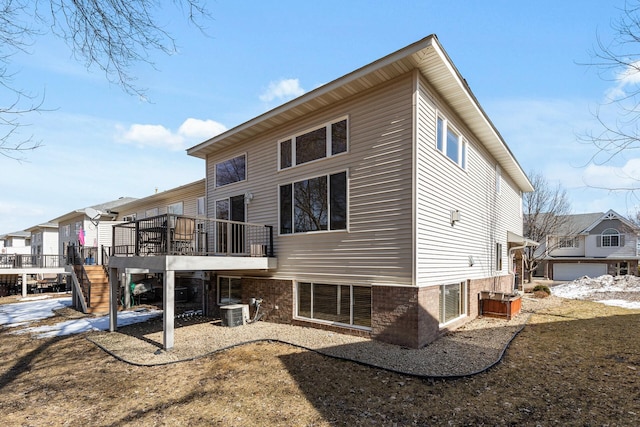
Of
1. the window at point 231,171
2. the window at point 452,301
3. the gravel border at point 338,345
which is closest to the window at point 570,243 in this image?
the gravel border at point 338,345

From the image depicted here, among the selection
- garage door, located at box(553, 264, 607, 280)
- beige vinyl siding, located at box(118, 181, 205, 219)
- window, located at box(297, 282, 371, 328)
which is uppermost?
beige vinyl siding, located at box(118, 181, 205, 219)

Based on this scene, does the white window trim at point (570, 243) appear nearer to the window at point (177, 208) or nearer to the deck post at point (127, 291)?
the window at point (177, 208)

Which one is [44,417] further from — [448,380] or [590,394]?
[590,394]

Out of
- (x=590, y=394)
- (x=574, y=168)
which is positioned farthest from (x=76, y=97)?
(x=590, y=394)

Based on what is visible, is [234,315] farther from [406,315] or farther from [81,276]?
[81,276]

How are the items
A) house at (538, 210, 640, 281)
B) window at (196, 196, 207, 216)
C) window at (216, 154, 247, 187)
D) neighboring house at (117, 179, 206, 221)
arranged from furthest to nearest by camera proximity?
house at (538, 210, 640, 281) < neighboring house at (117, 179, 206, 221) < window at (196, 196, 207, 216) < window at (216, 154, 247, 187)

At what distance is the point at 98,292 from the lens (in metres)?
14.5

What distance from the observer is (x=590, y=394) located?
5270 millimetres

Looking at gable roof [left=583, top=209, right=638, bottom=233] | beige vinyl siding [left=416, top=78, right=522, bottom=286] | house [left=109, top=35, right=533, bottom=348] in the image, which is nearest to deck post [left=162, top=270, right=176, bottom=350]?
house [left=109, top=35, right=533, bottom=348]

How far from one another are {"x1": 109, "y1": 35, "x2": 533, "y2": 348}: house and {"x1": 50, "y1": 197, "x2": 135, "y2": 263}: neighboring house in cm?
1177

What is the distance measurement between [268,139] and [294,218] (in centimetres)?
291

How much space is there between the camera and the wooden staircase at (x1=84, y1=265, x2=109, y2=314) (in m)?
14.2

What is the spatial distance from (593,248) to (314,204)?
34464 mm

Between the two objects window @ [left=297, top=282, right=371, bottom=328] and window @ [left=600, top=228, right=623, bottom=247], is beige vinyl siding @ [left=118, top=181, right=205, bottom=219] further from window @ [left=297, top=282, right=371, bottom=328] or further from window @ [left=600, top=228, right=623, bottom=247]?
window @ [left=600, top=228, right=623, bottom=247]
